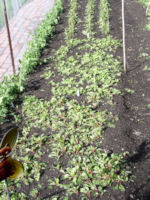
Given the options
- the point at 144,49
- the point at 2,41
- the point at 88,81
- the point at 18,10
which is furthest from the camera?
the point at 18,10

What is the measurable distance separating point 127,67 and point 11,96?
2.22 m

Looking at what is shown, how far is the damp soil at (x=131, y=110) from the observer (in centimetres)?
253

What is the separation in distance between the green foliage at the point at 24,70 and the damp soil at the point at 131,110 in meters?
0.13

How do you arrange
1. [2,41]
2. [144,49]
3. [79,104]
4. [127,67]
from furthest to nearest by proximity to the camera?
[2,41], [144,49], [127,67], [79,104]

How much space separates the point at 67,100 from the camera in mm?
3865

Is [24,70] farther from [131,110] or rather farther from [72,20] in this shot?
[72,20]

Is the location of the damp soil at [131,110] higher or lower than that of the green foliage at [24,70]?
lower

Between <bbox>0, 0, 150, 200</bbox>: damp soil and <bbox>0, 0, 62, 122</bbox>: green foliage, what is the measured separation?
0.13 metres

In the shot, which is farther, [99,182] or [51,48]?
[51,48]

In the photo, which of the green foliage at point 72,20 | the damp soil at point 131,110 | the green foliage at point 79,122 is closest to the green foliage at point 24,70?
the damp soil at point 131,110

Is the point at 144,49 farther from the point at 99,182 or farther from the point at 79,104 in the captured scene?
the point at 99,182

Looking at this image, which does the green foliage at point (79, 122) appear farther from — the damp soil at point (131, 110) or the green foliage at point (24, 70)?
the green foliage at point (24, 70)

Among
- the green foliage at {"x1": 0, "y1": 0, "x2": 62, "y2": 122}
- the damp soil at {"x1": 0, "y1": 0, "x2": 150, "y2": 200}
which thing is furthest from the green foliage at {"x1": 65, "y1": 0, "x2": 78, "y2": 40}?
the green foliage at {"x1": 0, "y1": 0, "x2": 62, "y2": 122}

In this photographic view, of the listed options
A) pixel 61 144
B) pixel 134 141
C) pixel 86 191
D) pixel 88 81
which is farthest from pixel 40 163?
pixel 88 81
